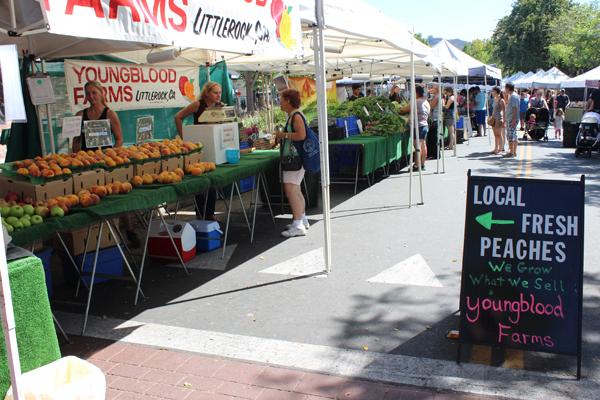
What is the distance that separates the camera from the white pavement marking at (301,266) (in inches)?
227

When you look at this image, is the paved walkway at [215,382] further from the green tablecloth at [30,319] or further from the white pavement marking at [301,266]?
the white pavement marking at [301,266]

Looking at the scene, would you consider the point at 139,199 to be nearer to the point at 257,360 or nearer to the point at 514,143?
the point at 257,360

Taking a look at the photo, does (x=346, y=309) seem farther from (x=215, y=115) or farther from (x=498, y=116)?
(x=498, y=116)

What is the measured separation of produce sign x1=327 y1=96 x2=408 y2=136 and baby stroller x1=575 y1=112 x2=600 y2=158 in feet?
15.8

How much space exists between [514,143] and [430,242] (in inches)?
353

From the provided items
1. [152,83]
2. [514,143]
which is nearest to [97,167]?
[152,83]

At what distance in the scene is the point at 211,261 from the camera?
20.6 ft

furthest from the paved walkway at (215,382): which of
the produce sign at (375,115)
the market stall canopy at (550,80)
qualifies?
the market stall canopy at (550,80)

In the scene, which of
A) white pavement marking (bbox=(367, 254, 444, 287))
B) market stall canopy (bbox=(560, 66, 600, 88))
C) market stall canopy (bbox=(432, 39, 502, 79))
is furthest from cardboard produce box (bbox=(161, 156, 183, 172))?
market stall canopy (bbox=(560, 66, 600, 88))

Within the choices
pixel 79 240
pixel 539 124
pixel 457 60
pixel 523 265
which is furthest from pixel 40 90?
pixel 539 124

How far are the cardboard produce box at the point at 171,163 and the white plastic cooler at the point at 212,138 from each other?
2.27ft

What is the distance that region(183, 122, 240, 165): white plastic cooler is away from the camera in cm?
658

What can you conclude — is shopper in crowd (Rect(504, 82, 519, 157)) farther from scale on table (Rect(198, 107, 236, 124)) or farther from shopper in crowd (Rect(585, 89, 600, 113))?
scale on table (Rect(198, 107, 236, 124))

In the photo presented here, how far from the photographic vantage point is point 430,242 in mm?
6734
